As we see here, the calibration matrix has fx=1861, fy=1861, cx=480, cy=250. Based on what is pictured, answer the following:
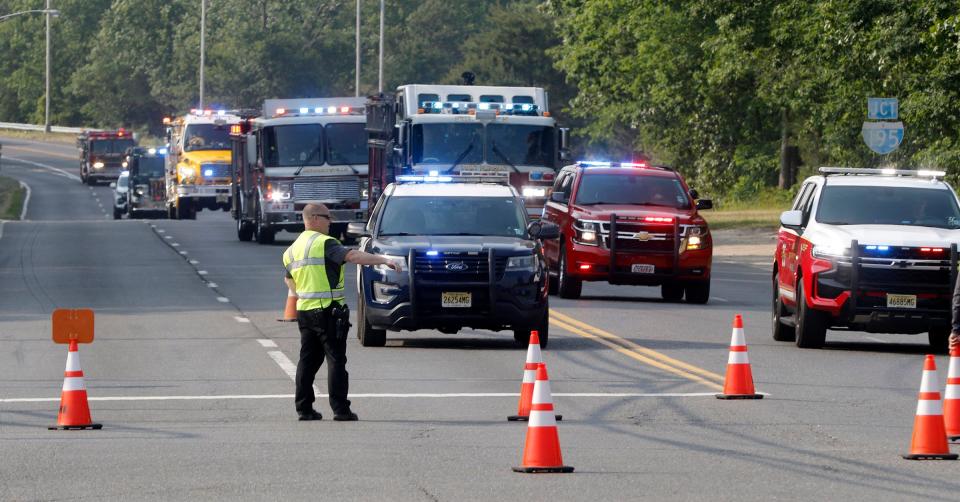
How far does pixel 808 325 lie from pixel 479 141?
12.8 m

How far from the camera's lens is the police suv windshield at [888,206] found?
19.7 m

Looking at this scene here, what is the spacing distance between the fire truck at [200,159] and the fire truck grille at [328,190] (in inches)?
501

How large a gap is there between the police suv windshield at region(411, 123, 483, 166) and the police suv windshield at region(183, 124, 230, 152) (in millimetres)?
23174

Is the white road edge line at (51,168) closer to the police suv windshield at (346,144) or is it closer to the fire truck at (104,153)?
the fire truck at (104,153)

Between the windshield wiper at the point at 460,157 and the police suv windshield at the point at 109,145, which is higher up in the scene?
the windshield wiper at the point at 460,157

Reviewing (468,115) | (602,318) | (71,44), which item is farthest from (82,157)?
(602,318)

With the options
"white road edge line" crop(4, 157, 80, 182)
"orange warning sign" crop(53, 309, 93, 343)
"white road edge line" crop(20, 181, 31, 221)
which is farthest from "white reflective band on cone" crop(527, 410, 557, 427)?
"white road edge line" crop(4, 157, 80, 182)

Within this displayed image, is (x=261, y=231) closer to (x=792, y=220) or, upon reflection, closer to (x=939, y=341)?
(x=792, y=220)

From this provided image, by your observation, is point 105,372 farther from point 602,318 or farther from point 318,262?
point 602,318

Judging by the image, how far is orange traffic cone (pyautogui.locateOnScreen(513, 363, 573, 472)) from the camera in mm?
10812

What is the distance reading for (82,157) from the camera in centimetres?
10088

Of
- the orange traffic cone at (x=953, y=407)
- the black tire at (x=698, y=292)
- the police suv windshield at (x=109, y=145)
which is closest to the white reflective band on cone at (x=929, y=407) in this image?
the orange traffic cone at (x=953, y=407)

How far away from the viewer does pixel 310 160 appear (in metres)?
39.3

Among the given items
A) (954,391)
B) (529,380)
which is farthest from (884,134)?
(954,391)
